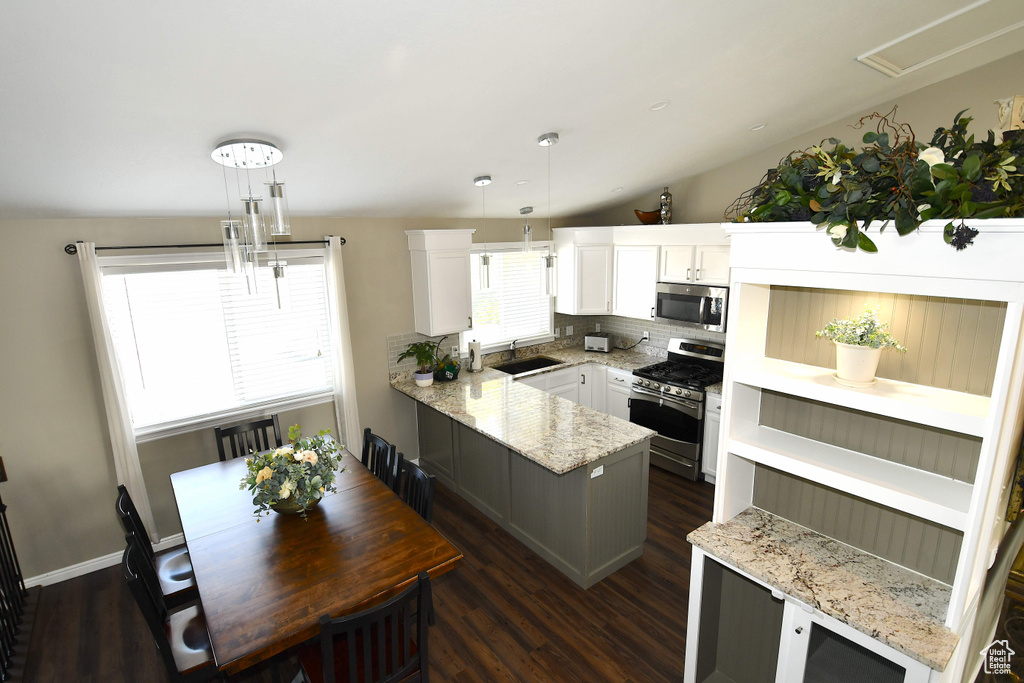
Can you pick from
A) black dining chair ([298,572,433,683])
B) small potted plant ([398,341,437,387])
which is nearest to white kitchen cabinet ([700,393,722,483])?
small potted plant ([398,341,437,387])

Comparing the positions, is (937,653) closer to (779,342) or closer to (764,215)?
(779,342)

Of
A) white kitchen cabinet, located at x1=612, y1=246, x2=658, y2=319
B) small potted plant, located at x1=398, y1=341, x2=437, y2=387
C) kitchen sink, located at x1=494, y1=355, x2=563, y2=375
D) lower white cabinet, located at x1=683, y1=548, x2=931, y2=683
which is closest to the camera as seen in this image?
lower white cabinet, located at x1=683, y1=548, x2=931, y2=683

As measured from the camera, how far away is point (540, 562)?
141 inches

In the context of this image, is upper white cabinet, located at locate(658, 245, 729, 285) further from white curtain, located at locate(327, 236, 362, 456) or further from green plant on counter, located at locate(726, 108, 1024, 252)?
white curtain, located at locate(327, 236, 362, 456)

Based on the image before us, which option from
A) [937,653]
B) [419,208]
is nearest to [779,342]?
[937,653]

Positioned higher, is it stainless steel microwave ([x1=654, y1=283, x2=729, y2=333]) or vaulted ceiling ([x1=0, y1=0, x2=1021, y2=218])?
vaulted ceiling ([x1=0, y1=0, x2=1021, y2=218])

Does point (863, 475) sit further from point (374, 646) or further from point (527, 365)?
point (527, 365)

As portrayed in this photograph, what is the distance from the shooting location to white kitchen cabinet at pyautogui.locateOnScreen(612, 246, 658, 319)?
4999 mm

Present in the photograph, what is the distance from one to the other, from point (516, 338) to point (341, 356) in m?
2.01

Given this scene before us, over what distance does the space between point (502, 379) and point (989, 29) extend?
3.90 meters

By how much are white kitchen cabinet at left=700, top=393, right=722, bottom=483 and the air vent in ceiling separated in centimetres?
251

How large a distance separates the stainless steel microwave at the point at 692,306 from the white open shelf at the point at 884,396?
93.6 inches

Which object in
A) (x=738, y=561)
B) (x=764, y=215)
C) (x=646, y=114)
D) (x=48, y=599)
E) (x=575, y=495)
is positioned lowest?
(x=48, y=599)

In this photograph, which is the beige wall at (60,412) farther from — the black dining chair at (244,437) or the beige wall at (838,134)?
the beige wall at (838,134)
